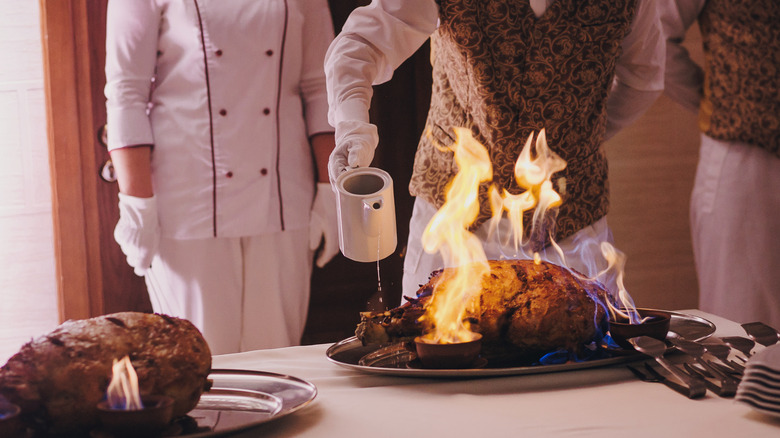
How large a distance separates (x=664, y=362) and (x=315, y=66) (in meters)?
1.91

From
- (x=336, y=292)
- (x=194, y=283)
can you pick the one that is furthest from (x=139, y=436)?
(x=336, y=292)

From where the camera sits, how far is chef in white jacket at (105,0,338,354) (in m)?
2.54

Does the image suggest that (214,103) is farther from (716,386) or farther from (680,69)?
(716,386)

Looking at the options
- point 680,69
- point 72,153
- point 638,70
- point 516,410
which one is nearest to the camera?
point 516,410

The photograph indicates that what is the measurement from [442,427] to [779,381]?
39 centimetres

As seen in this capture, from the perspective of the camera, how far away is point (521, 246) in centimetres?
187

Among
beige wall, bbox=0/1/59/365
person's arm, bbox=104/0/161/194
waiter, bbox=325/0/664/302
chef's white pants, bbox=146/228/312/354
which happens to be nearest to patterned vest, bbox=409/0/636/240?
waiter, bbox=325/0/664/302

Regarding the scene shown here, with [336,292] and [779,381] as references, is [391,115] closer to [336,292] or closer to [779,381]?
[336,292]

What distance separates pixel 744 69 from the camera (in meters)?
2.44

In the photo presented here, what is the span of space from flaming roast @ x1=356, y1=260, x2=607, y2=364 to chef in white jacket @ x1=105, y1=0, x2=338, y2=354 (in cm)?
157

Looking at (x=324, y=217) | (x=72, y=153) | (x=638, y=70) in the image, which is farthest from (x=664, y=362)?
(x=72, y=153)

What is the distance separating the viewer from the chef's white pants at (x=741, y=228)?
99.4 inches

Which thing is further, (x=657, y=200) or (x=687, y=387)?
(x=657, y=200)

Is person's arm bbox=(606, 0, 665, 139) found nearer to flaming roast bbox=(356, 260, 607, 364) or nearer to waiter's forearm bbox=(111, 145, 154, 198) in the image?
flaming roast bbox=(356, 260, 607, 364)
